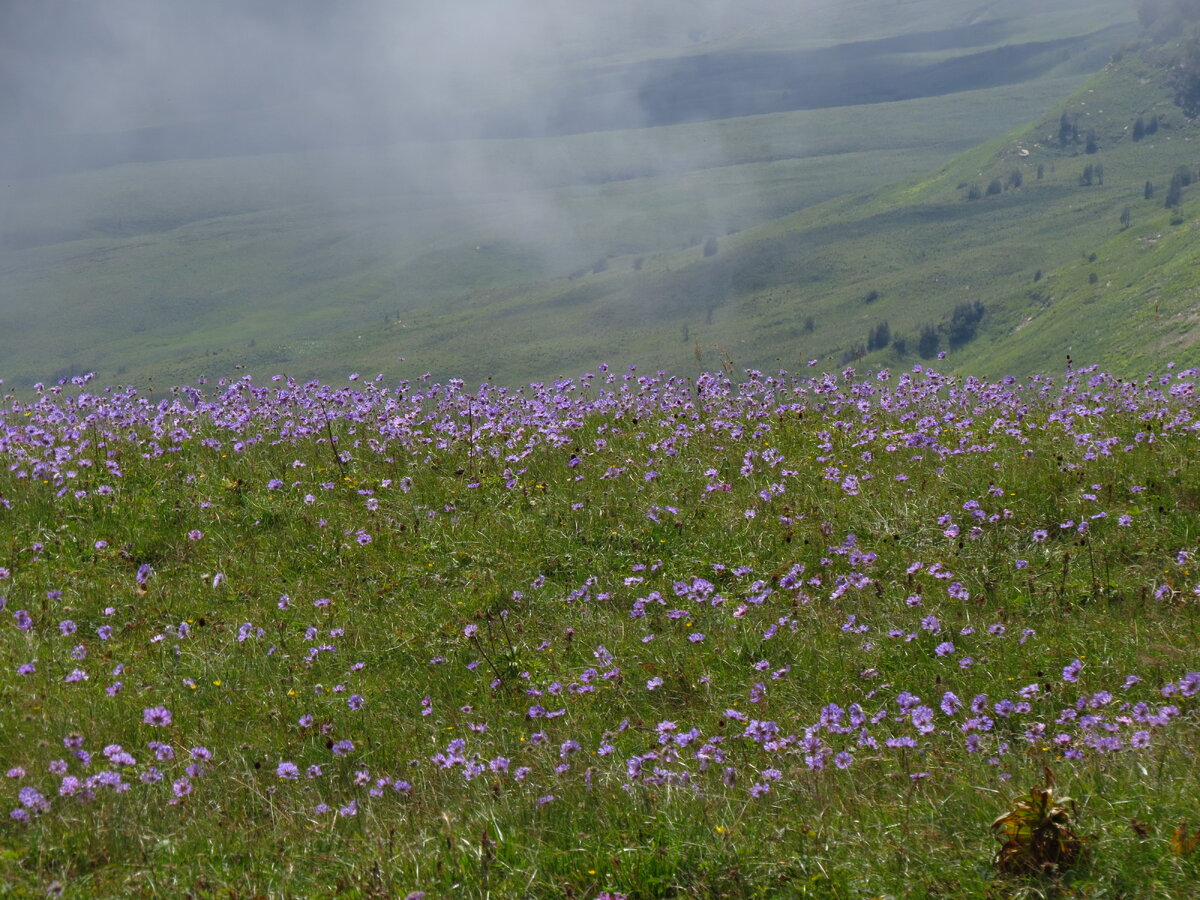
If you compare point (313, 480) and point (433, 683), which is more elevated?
point (313, 480)

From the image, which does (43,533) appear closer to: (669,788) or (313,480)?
(313,480)

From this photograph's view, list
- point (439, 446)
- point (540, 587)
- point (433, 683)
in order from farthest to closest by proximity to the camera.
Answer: point (439, 446) < point (540, 587) < point (433, 683)

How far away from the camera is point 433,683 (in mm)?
7809

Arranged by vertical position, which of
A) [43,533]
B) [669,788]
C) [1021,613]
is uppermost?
[43,533]

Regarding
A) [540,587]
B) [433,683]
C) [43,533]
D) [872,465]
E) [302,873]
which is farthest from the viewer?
[872,465]

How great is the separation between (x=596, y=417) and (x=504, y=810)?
7.93 m

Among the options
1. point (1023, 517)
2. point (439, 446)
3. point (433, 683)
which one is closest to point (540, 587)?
point (433, 683)

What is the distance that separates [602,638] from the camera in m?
8.13

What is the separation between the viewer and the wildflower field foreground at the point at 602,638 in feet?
16.1

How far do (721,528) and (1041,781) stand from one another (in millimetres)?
4743

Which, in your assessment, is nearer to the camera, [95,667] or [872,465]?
[95,667]

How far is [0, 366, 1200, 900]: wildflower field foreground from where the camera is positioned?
4898 mm

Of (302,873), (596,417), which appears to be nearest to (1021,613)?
(302,873)

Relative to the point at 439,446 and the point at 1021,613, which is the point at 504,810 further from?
the point at 439,446
